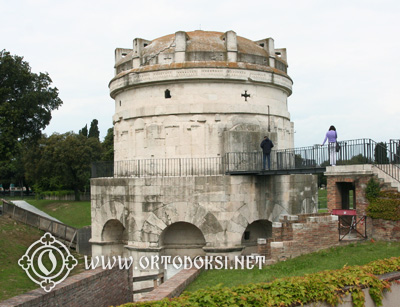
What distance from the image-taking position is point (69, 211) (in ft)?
148

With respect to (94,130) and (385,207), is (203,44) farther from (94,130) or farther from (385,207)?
(94,130)

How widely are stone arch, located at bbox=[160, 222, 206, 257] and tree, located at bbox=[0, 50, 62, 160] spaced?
15905mm

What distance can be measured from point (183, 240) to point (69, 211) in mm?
28690

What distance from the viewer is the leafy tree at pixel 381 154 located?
15.7 m

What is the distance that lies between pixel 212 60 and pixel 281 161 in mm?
5447

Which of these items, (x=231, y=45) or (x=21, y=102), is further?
(x=21, y=102)

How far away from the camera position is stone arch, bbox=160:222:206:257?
19203 mm

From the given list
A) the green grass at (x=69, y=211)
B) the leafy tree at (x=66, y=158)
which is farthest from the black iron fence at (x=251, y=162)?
the leafy tree at (x=66, y=158)

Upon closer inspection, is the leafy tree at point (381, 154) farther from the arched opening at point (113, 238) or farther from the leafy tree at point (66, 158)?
the leafy tree at point (66, 158)

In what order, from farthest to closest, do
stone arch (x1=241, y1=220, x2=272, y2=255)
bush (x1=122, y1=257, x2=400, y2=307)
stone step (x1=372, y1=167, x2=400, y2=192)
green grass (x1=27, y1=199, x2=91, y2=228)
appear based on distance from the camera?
green grass (x1=27, y1=199, x2=91, y2=228), stone arch (x1=241, y1=220, x2=272, y2=255), stone step (x1=372, y1=167, x2=400, y2=192), bush (x1=122, y1=257, x2=400, y2=307)

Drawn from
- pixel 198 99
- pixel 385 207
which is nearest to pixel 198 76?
pixel 198 99

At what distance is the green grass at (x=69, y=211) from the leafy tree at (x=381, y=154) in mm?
28759

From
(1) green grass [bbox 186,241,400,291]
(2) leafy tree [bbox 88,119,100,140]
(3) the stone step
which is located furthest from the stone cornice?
(2) leafy tree [bbox 88,119,100,140]

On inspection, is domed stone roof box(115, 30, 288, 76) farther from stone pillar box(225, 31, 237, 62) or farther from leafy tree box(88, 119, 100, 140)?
leafy tree box(88, 119, 100, 140)
